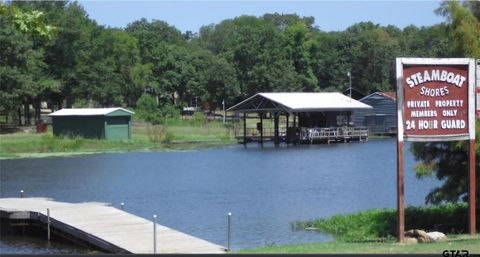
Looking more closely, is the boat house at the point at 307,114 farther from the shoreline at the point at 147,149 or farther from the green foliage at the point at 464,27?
the green foliage at the point at 464,27

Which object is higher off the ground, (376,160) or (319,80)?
(319,80)

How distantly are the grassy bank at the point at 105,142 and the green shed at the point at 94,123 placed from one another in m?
1.21

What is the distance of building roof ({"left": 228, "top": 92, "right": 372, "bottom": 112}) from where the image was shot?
7239 cm

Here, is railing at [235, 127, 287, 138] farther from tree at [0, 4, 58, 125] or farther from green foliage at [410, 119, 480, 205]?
green foliage at [410, 119, 480, 205]

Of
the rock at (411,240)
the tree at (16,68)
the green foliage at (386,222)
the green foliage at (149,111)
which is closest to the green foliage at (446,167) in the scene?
the green foliage at (386,222)

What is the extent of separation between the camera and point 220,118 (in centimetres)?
10219

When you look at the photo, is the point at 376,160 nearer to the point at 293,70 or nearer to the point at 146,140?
the point at 146,140

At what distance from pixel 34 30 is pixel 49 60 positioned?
74.2 meters

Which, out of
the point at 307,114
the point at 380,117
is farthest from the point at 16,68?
the point at 380,117

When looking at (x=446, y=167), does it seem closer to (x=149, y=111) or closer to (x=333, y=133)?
(x=333, y=133)

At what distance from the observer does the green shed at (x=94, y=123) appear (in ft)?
224

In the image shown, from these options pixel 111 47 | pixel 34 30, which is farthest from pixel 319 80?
pixel 34 30

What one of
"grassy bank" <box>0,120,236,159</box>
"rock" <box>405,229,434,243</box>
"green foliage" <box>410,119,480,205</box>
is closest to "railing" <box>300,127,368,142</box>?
"grassy bank" <box>0,120,236,159</box>

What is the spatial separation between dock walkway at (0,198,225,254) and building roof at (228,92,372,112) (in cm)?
4595
